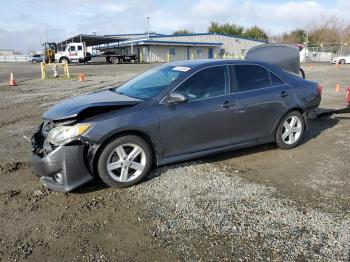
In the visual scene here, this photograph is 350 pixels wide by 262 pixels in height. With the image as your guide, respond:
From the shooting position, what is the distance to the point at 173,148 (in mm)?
4711

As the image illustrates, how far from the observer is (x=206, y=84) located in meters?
5.02

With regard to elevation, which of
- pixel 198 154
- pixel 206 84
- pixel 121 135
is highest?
pixel 206 84

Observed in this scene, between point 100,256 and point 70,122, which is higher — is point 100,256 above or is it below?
below

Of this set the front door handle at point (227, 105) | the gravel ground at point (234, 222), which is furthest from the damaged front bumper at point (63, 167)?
the front door handle at point (227, 105)

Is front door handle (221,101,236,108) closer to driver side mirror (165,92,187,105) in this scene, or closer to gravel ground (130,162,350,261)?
driver side mirror (165,92,187,105)

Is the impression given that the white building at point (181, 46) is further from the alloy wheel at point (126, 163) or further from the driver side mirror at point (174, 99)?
the alloy wheel at point (126, 163)

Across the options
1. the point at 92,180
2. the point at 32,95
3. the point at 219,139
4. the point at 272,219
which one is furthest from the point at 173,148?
the point at 32,95

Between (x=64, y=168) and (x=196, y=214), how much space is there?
1.61 m

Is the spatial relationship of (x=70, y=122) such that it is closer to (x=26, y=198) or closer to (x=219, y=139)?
Answer: (x=26, y=198)

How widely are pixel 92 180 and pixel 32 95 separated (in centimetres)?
1026

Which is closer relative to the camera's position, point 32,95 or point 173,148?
point 173,148

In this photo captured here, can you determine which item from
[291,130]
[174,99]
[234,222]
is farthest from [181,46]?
[234,222]

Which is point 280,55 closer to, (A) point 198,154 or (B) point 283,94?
(B) point 283,94

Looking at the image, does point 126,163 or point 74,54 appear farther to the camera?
point 74,54
